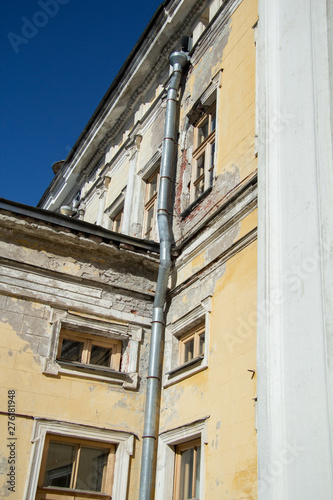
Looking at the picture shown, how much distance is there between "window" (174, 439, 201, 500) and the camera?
6.80 metres

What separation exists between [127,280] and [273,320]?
3492 mm

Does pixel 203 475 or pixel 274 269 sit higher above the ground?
pixel 274 269

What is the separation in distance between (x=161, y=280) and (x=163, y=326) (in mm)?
654

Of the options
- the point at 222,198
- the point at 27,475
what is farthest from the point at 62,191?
the point at 27,475

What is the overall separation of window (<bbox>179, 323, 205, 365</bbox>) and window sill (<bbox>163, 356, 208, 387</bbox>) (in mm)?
132

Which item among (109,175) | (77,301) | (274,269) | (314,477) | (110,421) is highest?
(109,175)

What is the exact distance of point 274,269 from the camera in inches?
227

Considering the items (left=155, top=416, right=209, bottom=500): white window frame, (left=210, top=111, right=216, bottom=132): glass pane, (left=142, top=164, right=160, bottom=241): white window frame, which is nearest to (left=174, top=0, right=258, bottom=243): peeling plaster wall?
(left=210, top=111, right=216, bottom=132): glass pane

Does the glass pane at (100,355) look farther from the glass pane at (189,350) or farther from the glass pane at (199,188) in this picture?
the glass pane at (199,188)

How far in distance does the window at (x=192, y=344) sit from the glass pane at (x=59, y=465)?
1.83 metres

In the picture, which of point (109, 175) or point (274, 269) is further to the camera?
point (109, 175)

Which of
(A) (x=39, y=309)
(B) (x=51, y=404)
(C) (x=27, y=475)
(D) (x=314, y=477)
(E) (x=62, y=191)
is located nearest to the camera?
(D) (x=314, y=477)

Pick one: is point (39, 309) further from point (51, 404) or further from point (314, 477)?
point (314, 477)

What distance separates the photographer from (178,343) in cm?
819
